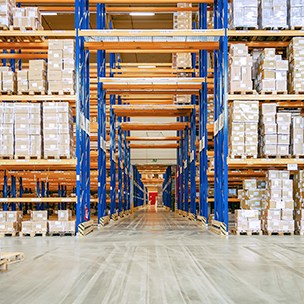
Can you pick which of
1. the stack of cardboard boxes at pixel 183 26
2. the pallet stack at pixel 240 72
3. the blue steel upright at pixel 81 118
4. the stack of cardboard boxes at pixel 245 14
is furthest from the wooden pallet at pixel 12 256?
the stack of cardboard boxes at pixel 183 26

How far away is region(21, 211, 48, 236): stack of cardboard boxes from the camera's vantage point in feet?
33.2

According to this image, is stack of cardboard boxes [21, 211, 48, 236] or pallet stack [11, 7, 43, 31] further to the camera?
pallet stack [11, 7, 43, 31]

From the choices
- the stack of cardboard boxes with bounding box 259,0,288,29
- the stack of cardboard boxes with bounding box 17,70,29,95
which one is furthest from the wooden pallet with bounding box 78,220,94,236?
the stack of cardboard boxes with bounding box 259,0,288,29

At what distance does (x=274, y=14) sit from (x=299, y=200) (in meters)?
4.44

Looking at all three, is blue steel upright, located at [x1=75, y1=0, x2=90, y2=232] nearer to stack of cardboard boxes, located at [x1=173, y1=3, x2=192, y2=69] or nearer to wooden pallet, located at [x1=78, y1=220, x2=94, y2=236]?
wooden pallet, located at [x1=78, y1=220, x2=94, y2=236]

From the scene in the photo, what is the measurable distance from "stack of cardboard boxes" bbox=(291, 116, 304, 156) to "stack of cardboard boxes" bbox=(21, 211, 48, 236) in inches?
235

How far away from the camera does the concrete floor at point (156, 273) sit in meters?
4.04

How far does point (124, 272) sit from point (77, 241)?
3813mm

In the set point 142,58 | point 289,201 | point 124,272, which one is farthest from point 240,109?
point 142,58

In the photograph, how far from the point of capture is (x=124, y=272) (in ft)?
17.2

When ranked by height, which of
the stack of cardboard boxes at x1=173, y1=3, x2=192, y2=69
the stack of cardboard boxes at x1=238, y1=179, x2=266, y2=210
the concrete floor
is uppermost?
the stack of cardboard boxes at x1=173, y1=3, x2=192, y2=69

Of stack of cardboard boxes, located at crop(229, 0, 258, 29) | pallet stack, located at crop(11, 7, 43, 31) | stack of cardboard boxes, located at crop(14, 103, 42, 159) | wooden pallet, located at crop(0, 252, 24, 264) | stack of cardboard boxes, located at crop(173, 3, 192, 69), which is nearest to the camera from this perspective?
wooden pallet, located at crop(0, 252, 24, 264)

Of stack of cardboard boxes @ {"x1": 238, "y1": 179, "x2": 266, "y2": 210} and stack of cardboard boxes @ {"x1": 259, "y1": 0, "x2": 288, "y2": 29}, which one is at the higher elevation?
stack of cardboard boxes @ {"x1": 259, "y1": 0, "x2": 288, "y2": 29}

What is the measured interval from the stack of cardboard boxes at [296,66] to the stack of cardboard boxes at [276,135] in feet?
A: 2.45
